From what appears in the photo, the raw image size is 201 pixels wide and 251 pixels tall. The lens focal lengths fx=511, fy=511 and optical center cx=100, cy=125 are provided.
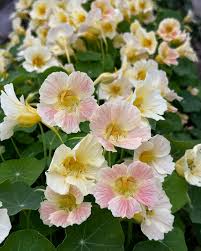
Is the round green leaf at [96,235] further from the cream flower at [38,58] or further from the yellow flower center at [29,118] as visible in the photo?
the cream flower at [38,58]

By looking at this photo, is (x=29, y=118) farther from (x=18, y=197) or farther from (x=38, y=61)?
(x=38, y=61)

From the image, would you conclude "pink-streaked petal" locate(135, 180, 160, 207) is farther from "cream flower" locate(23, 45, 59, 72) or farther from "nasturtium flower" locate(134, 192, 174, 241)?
"cream flower" locate(23, 45, 59, 72)

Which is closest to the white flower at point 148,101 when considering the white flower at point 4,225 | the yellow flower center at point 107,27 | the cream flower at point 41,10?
the white flower at point 4,225

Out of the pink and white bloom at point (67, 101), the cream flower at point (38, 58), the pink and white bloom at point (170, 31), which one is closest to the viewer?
the pink and white bloom at point (67, 101)

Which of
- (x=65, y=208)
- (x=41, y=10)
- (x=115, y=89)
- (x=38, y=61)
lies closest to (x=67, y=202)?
(x=65, y=208)

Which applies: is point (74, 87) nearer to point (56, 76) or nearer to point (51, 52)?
point (56, 76)
